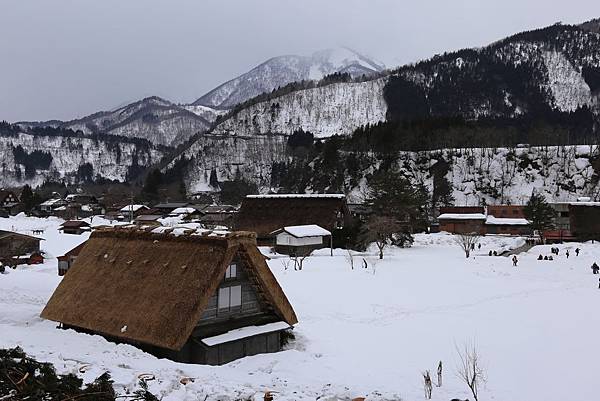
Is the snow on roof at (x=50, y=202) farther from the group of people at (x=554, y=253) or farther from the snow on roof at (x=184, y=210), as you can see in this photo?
the group of people at (x=554, y=253)

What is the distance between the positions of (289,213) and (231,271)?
33072 millimetres

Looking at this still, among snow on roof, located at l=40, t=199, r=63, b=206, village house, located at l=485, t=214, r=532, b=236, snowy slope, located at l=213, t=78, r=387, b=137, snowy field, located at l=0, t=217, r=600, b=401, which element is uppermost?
snowy slope, located at l=213, t=78, r=387, b=137

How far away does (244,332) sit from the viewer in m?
13.9

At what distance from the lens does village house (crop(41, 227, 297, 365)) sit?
13.0m

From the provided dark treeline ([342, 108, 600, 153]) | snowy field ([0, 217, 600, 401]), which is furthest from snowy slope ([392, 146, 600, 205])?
snowy field ([0, 217, 600, 401])

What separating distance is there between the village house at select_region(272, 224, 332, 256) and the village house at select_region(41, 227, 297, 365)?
82.3 feet

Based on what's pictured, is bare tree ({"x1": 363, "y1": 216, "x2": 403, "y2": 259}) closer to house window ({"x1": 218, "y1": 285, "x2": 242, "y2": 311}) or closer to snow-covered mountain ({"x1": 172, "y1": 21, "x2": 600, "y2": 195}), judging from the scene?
house window ({"x1": 218, "y1": 285, "x2": 242, "y2": 311})

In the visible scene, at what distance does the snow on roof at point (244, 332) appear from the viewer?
1300 cm

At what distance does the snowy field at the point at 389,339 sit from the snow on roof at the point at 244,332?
73 centimetres

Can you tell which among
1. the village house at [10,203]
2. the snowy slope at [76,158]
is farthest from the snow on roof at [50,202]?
the snowy slope at [76,158]

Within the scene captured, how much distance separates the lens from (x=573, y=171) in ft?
246

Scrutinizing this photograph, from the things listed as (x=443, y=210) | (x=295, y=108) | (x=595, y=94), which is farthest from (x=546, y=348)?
(x=595, y=94)

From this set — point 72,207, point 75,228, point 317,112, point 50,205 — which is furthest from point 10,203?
point 317,112

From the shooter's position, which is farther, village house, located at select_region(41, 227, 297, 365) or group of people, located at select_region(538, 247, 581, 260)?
group of people, located at select_region(538, 247, 581, 260)
